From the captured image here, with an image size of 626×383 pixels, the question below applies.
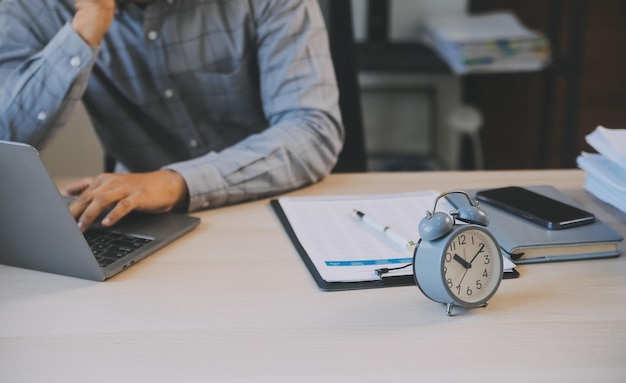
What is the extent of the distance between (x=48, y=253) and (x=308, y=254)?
11.8 inches

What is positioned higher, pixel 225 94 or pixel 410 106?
pixel 225 94

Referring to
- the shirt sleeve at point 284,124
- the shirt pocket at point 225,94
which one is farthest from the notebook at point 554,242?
the shirt pocket at point 225,94

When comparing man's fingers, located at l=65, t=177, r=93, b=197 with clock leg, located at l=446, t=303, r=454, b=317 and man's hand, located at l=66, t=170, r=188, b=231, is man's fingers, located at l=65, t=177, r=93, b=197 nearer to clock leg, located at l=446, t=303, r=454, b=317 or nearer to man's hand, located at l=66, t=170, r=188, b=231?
man's hand, located at l=66, t=170, r=188, b=231

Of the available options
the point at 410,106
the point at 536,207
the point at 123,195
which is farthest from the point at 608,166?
the point at 410,106

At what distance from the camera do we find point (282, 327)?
2.64 ft

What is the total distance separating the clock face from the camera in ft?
2.65

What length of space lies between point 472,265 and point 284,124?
0.57 meters

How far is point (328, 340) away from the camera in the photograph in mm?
781

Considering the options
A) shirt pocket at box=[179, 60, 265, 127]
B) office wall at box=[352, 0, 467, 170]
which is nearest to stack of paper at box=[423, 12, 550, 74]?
office wall at box=[352, 0, 467, 170]

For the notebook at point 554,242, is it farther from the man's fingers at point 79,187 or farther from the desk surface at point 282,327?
the man's fingers at point 79,187

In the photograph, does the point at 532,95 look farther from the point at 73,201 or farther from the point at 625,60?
the point at 73,201

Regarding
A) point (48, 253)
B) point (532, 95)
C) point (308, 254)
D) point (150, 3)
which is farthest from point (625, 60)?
point (48, 253)

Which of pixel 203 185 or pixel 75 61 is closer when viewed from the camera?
pixel 203 185

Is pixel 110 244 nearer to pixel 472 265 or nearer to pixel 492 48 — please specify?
pixel 472 265
